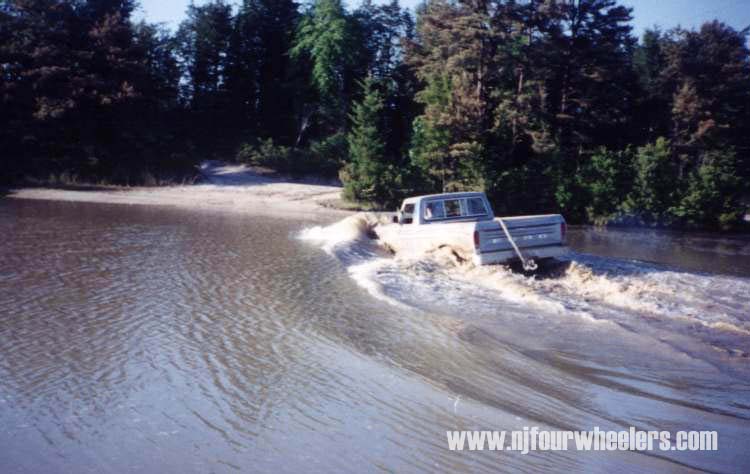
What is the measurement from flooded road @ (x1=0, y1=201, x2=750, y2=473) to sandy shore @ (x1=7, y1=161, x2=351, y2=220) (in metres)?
14.3

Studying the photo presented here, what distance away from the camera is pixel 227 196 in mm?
29641

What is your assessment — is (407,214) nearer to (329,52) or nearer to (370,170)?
(370,170)

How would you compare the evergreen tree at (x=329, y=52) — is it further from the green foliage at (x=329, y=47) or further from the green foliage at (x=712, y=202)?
the green foliage at (x=712, y=202)

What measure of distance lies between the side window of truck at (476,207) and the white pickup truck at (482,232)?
0.03 m

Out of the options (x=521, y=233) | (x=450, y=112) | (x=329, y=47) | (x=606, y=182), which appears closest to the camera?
(x=521, y=233)

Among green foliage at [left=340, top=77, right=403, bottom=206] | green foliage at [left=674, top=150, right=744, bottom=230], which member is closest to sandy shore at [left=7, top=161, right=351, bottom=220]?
green foliage at [left=340, top=77, right=403, bottom=206]

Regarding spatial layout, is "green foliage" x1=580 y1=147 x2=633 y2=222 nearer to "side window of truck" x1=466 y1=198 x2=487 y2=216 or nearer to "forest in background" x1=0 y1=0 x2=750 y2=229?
"forest in background" x1=0 y1=0 x2=750 y2=229

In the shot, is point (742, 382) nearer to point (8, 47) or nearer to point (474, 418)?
point (474, 418)

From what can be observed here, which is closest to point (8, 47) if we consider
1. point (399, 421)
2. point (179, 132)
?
point (179, 132)

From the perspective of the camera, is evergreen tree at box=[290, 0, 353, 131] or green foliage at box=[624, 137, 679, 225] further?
evergreen tree at box=[290, 0, 353, 131]

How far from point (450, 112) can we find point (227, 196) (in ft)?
39.3

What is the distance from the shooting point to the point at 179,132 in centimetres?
4006

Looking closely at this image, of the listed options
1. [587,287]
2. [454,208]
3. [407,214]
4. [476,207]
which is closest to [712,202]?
[476,207]

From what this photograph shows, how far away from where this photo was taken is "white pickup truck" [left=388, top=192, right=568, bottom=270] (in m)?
11.5
